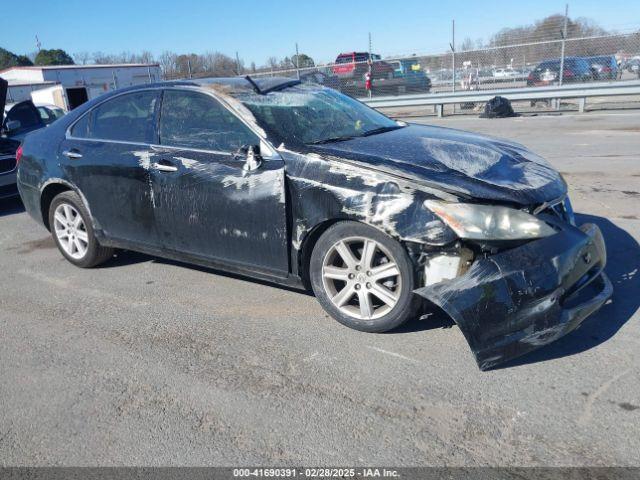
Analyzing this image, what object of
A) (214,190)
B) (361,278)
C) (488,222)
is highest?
(214,190)

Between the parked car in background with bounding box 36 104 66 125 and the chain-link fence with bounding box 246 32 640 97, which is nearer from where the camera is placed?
the parked car in background with bounding box 36 104 66 125

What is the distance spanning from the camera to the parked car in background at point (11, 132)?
26.7 feet

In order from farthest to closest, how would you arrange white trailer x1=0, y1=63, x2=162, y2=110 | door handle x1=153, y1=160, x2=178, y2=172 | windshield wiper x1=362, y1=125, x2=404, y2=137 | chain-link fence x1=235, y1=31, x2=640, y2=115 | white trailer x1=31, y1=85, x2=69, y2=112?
white trailer x1=0, y1=63, x2=162, y2=110 < white trailer x1=31, y1=85, x2=69, y2=112 < chain-link fence x1=235, y1=31, x2=640, y2=115 < windshield wiper x1=362, y1=125, x2=404, y2=137 < door handle x1=153, y1=160, x2=178, y2=172

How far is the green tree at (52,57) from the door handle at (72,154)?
63.3 meters

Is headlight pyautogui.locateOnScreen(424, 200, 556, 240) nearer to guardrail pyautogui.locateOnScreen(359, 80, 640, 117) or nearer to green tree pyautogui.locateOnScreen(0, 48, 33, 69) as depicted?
guardrail pyautogui.locateOnScreen(359, 80, 640, 117)

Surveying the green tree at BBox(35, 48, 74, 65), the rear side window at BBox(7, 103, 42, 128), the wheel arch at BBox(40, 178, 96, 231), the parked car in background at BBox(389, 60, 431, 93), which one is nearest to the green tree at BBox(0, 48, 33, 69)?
the green tree at BBox(35, 48, 74, 65)

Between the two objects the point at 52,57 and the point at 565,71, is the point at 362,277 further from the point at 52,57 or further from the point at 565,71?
the point at 52,57

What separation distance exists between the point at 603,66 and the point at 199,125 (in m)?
18.2

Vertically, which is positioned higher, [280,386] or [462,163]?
[462,163]

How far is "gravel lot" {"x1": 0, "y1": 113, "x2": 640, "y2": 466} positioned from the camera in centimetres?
261

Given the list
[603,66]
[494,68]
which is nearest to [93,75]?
[494,68]

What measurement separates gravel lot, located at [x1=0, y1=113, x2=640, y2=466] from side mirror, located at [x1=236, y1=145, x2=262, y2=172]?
106cm

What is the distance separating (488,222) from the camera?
3143mm

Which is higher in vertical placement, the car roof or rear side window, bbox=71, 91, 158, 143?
the car roof
